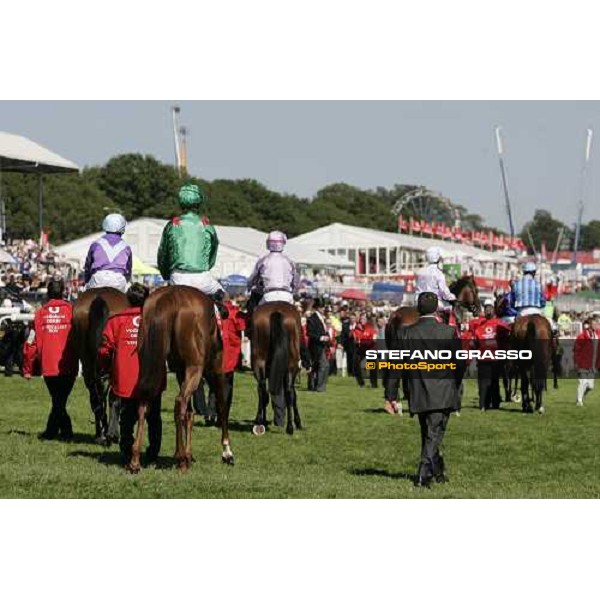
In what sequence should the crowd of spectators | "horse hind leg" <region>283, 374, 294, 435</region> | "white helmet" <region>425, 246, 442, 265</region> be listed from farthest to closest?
the crowd of spectators, "white helmet" <region>425, 246, 442, 265</region>, "horse hind leg" <region>283, 374, 294, 435</region>

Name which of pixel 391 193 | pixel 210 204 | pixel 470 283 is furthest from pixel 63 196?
pixel 391 193

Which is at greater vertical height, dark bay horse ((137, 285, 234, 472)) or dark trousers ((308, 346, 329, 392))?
dark bay horse ((137, 285, 234, 472))

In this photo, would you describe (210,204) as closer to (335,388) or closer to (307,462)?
(335,388)

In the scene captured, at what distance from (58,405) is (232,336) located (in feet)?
8.85

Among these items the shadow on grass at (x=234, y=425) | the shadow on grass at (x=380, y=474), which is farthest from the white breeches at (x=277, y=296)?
the shadow on grass at (x=380, y=474)

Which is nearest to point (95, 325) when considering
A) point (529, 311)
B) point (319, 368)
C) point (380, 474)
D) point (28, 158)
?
point (380, 474)

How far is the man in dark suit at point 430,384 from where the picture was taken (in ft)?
33.9

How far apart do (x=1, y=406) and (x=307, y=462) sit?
23.2 feet

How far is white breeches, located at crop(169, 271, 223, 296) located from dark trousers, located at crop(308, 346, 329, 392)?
13820 millimetres

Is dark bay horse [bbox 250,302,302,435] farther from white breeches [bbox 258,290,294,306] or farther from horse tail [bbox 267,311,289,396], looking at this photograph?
white breeches [bbox 258,290,294,306]

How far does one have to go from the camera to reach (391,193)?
168625mm

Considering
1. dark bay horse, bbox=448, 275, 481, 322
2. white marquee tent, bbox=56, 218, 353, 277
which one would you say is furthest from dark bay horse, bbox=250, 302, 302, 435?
white marquee tent, bbox=56, 218, 353, 277

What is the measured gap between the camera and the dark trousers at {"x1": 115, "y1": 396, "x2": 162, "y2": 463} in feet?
36.6

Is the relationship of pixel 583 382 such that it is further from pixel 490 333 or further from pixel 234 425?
pixel 234 425
